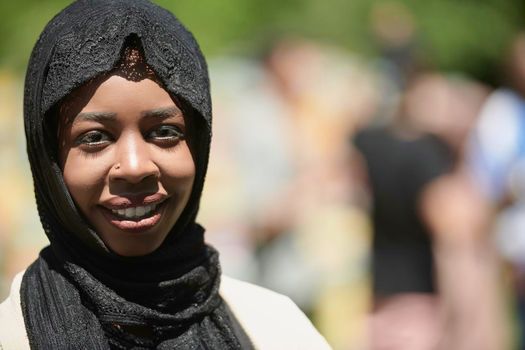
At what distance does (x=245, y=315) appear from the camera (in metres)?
4.19

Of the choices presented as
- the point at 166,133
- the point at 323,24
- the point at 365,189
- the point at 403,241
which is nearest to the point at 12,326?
the point at 166,133

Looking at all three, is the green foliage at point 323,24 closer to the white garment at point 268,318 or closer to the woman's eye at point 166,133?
the white garment at point 268,318

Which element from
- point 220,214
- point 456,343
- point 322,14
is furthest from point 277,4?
point 456,343

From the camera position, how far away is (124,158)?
12.6 ft

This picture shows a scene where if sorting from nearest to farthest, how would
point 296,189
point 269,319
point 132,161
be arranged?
point 132,161
point 269,319
point 296,189

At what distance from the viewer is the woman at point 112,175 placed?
3.85 metres

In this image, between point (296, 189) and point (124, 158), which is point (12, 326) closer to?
point (124, 158)

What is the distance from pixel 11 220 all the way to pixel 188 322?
14.1 feet

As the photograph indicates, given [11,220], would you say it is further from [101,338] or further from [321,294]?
[101,338]

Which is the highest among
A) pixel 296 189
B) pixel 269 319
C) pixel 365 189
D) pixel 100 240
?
pixel 296 189

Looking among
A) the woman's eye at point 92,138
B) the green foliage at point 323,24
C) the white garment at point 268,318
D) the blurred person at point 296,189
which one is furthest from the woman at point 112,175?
the green foliage at point 323,24

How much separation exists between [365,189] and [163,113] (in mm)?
4471

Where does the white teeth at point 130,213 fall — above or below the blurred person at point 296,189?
below

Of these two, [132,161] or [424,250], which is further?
[424,250]
